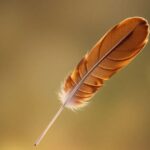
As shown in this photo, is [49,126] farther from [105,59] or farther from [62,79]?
[105,59]

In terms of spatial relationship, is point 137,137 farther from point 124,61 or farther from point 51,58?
point 51,58

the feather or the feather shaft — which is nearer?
the feather

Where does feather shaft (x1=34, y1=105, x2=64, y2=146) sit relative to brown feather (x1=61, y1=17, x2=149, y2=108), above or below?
below

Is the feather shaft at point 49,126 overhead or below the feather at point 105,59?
below

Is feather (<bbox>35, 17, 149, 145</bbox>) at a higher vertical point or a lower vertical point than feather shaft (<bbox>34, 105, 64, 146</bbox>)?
higher
